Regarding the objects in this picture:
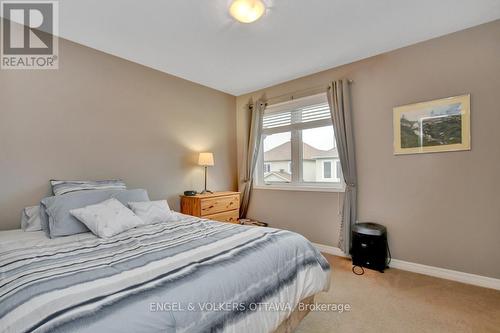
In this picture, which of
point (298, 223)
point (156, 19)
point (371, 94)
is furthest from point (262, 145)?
point (156, 19)

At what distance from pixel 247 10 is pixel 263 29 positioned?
0.40 m

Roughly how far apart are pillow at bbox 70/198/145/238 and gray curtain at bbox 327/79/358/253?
7.80 ft

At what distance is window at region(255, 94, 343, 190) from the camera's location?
11.0ft

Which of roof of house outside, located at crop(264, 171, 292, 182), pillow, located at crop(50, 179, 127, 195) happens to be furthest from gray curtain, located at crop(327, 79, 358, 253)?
pillow, located at crop(50, 179, 127, 195)

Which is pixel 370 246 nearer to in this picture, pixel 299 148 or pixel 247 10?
pixel 299 148

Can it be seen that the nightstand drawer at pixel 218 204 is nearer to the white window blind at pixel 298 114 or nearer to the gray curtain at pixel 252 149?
the gray curtain at pixel 252 149

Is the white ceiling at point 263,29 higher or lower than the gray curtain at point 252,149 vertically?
higher

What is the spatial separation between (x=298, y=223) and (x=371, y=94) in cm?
199

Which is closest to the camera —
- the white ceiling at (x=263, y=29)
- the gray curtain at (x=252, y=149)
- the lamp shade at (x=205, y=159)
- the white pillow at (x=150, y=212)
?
the white ceiling at (x=263, y=29)

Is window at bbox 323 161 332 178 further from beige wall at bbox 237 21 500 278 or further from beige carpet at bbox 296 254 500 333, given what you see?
beige carpet at bbox 296 254 500 333

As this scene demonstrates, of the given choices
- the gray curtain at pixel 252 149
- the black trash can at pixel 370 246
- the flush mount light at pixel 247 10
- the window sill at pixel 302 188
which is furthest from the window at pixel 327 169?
the flush mount light at pixel 247 10

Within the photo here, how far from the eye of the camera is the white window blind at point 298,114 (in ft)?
11.1

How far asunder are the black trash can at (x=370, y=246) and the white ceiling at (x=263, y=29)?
2.05 metres

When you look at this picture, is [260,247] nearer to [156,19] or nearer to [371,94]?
[156,19]
